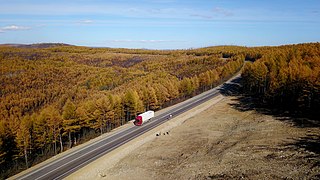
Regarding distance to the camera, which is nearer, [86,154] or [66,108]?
[86,154]

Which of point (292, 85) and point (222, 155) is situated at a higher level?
point (292, 85)

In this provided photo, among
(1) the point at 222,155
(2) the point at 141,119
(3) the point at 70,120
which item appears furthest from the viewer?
(2) the point at 141,119

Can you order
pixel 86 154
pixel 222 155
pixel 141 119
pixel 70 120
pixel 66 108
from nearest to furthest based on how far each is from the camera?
pixel 222 155 → pixel 86 154 → pixel 70 120 → pixel 66 108 → pixel 141 119

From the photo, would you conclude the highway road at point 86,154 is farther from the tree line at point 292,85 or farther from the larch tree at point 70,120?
the tree line at point 292,85

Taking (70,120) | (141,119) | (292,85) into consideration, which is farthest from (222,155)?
(292,85)

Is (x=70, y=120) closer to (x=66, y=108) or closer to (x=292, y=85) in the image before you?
(x=66, y=108)

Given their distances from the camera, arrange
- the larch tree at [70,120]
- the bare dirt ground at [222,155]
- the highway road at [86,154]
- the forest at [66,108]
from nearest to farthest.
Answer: the bare dirt ground at [222,155] < the highway road at [86,154] < the forest at [66,108] < the larch tree at [70,120]

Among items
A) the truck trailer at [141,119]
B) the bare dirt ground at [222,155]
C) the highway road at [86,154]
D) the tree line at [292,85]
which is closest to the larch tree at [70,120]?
the highway road at [86,154]

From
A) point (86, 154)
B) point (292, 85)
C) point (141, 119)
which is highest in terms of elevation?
point (292, 85)

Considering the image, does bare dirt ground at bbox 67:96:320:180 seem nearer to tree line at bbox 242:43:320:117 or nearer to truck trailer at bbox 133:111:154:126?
truck trailer at bbox 133:111:154:126

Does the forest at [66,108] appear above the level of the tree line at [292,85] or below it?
below
